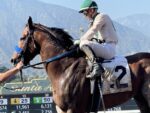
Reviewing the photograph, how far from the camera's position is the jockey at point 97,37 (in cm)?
718

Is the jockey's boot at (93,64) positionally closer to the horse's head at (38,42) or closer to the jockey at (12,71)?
the horse's head at (38,42)

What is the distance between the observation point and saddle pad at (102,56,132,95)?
23.9 ft

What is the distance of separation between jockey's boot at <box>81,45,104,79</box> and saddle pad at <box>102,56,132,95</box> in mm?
150

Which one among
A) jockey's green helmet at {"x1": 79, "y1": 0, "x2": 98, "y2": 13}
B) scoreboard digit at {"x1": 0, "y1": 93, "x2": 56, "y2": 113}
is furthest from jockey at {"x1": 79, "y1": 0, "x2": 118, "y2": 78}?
scoreboard digit at {"x1": 0, "y1": 93, "x2": 56, "y2": 113}

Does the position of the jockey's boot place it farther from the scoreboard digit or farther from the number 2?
the scoreboard digit

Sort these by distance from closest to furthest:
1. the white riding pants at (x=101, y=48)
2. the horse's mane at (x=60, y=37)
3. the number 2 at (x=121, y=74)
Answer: the white riding pants at (x=101, y=48) → the number 2 at (x=121, y=74) → the horse's mane at (x=60, y=37)

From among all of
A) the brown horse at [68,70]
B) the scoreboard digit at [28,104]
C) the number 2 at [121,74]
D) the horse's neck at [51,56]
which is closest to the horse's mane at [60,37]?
the brown horse at [68,70]

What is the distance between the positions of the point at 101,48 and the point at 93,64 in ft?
0.92

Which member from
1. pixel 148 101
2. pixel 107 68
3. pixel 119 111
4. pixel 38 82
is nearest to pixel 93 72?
pixel 107 68

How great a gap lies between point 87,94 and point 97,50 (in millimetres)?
663

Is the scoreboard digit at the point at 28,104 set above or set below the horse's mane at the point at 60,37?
below

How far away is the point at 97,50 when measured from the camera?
7281 millimetres

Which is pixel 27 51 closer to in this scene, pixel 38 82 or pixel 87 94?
pixel 87 94

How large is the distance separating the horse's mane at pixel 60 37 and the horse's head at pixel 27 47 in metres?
0.16
